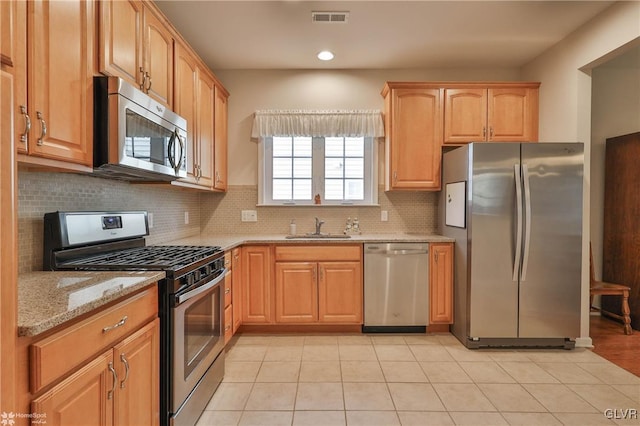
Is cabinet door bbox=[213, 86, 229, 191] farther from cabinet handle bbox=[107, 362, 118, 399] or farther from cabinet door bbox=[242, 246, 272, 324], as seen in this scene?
cabinet handle bbox=[107, 362, 118, 399]

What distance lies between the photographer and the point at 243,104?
150 inches

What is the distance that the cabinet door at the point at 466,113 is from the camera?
349 cm

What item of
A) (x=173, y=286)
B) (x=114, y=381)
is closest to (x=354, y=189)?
(x=173, y=286)

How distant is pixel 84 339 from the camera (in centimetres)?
110

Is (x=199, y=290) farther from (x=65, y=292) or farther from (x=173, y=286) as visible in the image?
(x=65, y=292)

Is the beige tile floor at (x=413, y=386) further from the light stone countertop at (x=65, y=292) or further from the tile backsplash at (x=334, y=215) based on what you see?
the tile backsplash at (x=334, y=215)

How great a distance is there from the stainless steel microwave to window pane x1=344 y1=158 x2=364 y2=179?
203 cm

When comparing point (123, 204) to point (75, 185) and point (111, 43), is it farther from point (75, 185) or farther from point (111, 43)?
point (111, 43)

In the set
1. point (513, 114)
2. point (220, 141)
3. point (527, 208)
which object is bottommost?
point (527, 208)

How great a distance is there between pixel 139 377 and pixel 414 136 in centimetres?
306

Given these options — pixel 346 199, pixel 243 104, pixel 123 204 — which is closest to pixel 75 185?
pixel 123 204

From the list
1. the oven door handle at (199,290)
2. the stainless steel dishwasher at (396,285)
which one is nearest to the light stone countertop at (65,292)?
the oven door handle at (199,290)

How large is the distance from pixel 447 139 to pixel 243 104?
2187mm

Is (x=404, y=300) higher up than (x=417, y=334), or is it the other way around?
(x=404, y=300)
